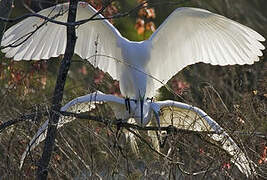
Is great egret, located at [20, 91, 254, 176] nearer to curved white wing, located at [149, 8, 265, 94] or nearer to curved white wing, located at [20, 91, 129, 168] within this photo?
curved white wing, located at [20, 91, 129, 168]

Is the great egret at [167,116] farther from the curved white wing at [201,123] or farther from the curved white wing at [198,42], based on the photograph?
the curved white wing at [198,42]

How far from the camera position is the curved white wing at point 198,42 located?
3404mm

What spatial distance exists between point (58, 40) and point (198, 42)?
814 millimetres

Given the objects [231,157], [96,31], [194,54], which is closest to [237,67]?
[194,54]

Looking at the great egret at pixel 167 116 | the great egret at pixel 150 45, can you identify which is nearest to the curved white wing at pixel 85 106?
the great egret at pixel 167 116

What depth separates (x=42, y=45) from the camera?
3746mm

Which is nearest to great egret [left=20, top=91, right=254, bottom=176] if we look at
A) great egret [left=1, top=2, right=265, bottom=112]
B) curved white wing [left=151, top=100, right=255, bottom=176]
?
curved white wing [left=151, top=100, right=255, bottom=176]

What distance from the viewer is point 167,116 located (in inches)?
133

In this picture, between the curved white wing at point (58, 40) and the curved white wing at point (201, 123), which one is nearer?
the curved white wing at point (201, 123)

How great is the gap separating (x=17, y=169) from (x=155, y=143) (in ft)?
2.38

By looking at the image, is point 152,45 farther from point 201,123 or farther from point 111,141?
point 111,141

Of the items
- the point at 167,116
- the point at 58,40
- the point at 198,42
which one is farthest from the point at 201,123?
the point at 58,40

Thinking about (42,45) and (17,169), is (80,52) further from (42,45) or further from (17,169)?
(17,169)

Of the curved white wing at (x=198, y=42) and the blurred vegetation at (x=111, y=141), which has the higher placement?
the curved white wing at (x=198, y=42)
